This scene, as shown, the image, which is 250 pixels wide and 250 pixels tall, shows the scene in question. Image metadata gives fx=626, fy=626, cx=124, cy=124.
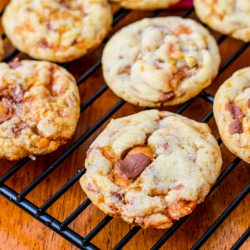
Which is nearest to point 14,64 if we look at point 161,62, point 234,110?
point 161,62

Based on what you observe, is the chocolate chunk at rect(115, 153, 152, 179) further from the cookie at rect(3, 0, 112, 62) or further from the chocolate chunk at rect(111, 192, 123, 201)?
the cookie at rect(3, 0, 112, 62)

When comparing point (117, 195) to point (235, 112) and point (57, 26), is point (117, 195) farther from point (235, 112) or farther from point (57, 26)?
point (57, 26)

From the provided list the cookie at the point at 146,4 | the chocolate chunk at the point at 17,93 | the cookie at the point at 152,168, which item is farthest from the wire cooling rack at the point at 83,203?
the cookie at the point at 146,4

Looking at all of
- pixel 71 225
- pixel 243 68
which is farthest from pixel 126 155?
pixel 243 68

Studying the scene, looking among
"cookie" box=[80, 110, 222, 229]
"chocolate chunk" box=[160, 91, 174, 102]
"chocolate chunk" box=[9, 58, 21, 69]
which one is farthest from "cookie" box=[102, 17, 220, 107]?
"chocolate chunk" box=[9, 58, 21, 69]

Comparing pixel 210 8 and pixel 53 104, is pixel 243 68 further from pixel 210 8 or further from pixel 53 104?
pixel 53 104
